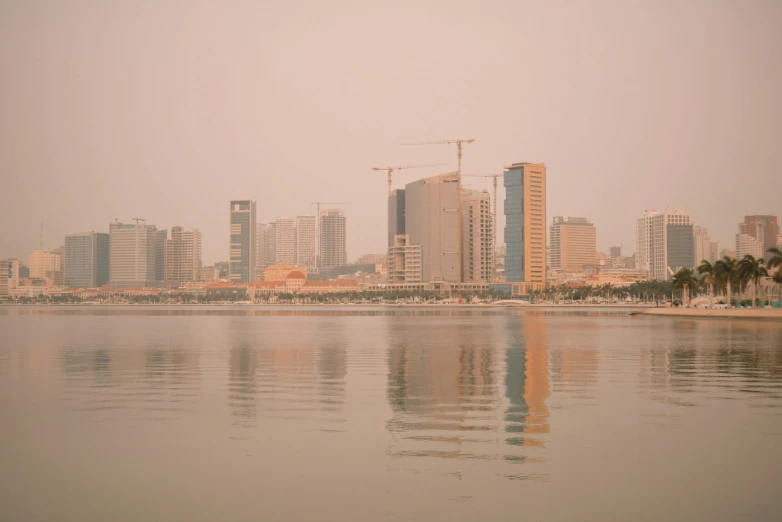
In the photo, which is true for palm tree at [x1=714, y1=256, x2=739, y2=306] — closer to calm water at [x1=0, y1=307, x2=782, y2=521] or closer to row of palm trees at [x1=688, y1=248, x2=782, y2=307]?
row of palm trees at [x1=688, y1=248, x2=782, y2=307]

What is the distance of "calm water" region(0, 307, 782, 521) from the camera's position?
13.1m

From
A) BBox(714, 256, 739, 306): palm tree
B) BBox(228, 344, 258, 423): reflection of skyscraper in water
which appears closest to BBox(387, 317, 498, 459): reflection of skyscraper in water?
BBox(228, 344, 258, 423): reflection of skyscraper in water

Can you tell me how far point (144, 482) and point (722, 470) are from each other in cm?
1085

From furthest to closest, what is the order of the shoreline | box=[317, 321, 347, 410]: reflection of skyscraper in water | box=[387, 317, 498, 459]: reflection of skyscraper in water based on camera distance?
1. the shoreline
2. box=[317, 321, 347, 410]: reflection of skyscraper in water
3. box=[387, 317, 498, 459]: reflection of skyscraper in water

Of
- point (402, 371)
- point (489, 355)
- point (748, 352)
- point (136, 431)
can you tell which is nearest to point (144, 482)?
point (136, 431)

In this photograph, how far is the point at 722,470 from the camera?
605 inches

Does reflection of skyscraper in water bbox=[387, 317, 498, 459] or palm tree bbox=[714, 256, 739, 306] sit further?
palm tree bbox=[714, 256, 739, 306]

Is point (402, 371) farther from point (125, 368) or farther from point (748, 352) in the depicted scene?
point (748, 352)

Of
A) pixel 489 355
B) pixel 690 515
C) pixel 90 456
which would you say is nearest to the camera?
pixel 690 515

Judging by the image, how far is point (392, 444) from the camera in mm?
17766

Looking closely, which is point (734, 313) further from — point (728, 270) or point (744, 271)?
point (728, 270)

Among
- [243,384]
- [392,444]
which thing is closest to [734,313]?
[243,384]

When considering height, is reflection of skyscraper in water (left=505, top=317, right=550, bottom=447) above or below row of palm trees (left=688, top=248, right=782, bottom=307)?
below

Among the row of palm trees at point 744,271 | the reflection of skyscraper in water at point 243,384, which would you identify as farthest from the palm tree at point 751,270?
the reflection of skyscraper in water at point 243,384
